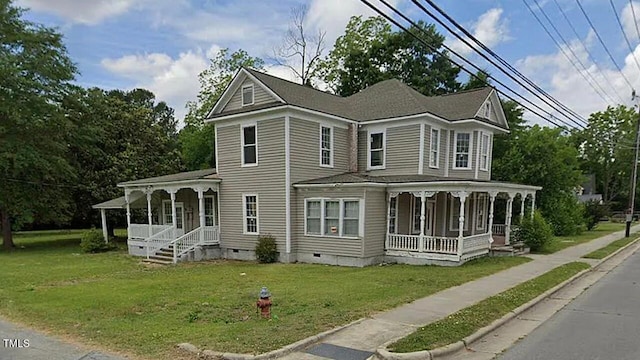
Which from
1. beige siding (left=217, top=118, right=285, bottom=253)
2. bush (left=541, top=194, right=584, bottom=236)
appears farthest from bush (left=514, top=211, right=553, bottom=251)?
beige siding (left=217, top=118, right=285, bottom=253)

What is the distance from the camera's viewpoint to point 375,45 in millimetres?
37344

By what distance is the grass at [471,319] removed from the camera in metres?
6.18

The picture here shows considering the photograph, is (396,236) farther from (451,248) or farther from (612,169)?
(612,169)

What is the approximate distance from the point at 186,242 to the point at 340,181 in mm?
7659

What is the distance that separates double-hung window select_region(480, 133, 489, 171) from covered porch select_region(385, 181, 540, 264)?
58.2 inches

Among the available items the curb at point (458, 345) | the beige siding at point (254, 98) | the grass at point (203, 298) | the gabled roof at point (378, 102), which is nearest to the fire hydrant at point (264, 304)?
the grass at point (203, 298)

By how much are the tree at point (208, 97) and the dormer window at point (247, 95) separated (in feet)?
67.0

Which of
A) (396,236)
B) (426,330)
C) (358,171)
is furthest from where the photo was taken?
(358,171)

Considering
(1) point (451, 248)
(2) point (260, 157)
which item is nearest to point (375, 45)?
(2) point (260, 157)

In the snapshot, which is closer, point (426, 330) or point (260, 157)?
point (426, 330)

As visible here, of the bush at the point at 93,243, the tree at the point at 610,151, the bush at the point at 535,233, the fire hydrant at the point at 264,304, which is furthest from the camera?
the tree at the point at 610,151

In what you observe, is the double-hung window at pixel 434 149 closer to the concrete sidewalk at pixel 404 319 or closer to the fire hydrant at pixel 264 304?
the concrete sidewalk at pixel 404 319

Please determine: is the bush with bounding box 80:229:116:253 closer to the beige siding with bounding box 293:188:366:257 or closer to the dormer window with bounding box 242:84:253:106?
the dormer window with bounding box 242:84:253:106

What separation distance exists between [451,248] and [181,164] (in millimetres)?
24415
